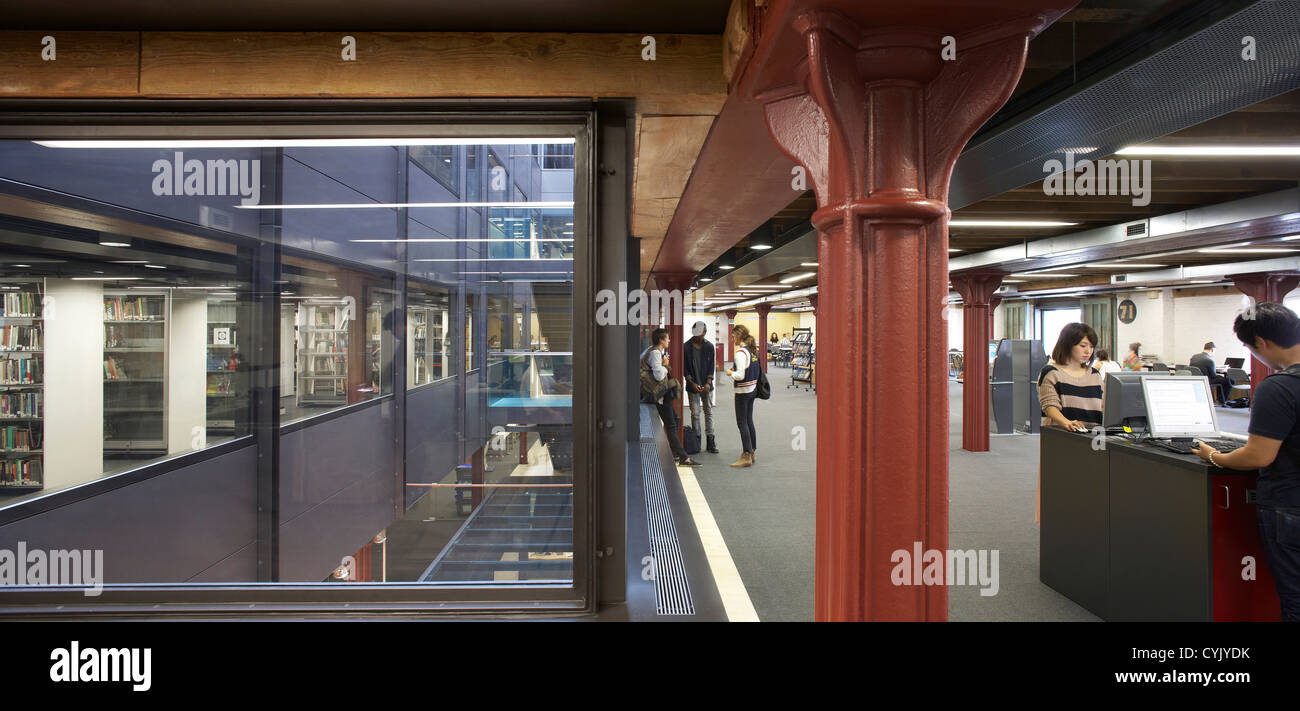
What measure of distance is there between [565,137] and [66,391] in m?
3.54

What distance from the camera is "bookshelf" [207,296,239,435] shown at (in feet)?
13.7

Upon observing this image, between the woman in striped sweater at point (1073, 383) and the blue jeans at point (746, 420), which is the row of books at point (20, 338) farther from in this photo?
the woman in striped sweater at point (1073, 383)

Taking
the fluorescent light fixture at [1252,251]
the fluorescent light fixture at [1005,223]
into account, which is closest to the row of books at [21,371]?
the fluorescent light fixture at [1005,223]

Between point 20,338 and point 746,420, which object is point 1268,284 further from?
point 20,338

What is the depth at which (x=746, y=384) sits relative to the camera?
24.1ft

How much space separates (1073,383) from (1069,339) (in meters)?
0.32

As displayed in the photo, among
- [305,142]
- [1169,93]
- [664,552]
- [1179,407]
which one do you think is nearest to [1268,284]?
[1179,407]

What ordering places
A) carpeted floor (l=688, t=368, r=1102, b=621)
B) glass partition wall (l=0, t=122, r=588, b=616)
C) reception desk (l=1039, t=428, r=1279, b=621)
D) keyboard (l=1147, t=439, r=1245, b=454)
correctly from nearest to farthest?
1. reception desk (l=1039, t=428, r=1279, b=621)
2. glass partition wall (l=0, t=122, r=588, b=616)
3. keyboard (l=1147, t=439, r=1245, b=454)
4. carpeted floor (l=688, t=368, r=1102, b=621)

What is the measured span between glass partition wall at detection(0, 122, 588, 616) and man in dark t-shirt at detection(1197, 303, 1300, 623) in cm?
288

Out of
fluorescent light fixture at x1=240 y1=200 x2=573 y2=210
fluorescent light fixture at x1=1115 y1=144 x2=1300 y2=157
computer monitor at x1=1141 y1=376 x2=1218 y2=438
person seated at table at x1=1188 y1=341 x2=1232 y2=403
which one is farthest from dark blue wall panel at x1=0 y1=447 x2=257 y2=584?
person seated at table at x1=1188 y1=341 x2=1232 y2=403

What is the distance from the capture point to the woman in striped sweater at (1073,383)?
421 centimetres

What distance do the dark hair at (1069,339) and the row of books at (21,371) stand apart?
648 cm

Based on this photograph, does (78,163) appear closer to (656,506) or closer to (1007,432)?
(656,506)

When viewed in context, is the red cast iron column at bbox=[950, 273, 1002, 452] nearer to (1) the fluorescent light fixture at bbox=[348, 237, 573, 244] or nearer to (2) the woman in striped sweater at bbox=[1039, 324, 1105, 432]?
(2) the woman in striped sweater at bbox=[1039, 324, 1105, 432]
